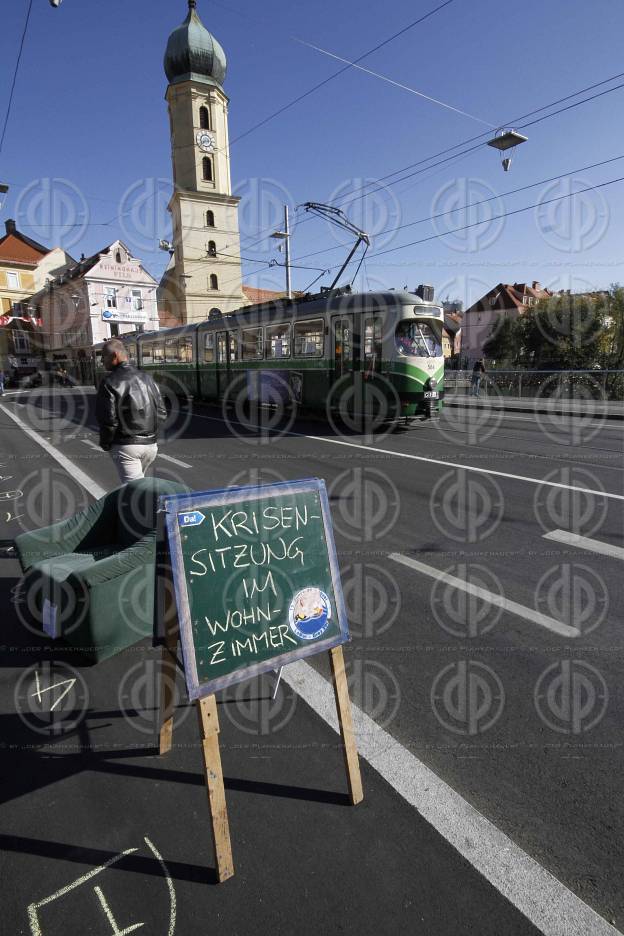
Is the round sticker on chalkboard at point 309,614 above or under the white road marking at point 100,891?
above

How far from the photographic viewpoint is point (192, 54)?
152 feet

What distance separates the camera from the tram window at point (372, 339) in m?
13.0

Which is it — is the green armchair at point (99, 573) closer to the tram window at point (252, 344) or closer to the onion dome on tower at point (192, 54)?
the tram window at point (252, 344)

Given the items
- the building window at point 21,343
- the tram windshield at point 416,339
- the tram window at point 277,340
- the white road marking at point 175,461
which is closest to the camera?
the white road marking at point 175,461

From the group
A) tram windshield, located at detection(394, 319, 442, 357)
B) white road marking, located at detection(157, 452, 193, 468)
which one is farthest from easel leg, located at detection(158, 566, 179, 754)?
tram windshield, located at detection(394, 319, 442, 357)

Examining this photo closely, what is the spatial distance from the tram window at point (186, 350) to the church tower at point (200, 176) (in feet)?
96.7

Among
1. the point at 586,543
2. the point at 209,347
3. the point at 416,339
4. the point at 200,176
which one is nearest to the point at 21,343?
the point at 200,176

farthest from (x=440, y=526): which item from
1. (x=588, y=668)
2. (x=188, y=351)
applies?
(x=188, y=351)

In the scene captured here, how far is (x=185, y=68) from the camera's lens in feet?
152

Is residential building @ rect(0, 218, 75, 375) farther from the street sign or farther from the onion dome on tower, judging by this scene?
the street sign

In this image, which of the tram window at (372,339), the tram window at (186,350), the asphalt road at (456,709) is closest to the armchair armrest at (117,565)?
the asphalt road at (456,709)

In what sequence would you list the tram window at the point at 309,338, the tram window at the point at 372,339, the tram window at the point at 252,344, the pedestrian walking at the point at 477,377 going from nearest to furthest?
the tram window at the point at 372,339 → the tram window at the point at 309,338 → the tram window at the point at 252,344 → the pedestrian walking at the point at 477,377

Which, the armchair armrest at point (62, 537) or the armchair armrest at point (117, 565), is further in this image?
the armchair armrest at point (62, 537)

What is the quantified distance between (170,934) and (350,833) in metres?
0.75
